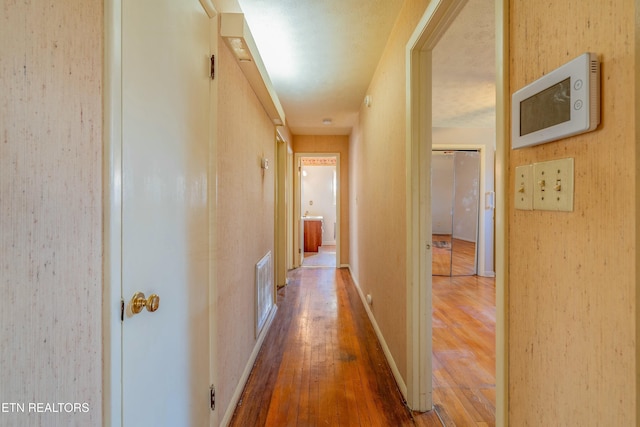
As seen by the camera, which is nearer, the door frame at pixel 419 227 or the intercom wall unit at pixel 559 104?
the intercom wall unit at pixel 559 104

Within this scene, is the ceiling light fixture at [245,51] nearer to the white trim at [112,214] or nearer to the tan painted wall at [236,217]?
the tan painted wall at [236,217]

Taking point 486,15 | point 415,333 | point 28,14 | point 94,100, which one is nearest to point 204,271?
point 94,100

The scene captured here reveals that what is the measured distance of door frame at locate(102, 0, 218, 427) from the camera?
2.10ft

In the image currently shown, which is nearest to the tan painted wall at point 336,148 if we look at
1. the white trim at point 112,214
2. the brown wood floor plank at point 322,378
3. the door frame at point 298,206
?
the door frame at point 298,206

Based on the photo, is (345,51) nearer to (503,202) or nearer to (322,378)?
(503,202)

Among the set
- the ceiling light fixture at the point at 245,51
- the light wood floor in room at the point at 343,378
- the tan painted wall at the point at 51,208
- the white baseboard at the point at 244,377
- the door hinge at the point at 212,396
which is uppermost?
the ceiling light fixture at the point at 245,51

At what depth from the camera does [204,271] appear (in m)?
1.23

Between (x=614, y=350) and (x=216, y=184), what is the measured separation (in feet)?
4.61

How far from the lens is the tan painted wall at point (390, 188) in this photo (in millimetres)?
1705

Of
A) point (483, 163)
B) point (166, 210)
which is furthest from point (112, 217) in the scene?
point (483, 163)

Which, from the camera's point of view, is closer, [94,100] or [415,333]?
[94,100]

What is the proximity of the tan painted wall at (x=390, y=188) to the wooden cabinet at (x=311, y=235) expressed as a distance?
3.78 meters

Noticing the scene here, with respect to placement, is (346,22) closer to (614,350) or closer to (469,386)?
(614,350)

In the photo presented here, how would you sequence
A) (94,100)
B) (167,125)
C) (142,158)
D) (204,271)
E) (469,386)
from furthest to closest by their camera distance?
(469,386), (204,271), (167,125), (142,158), (94,100)
